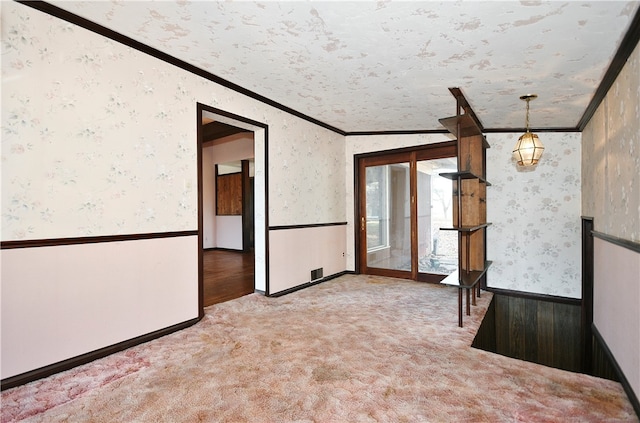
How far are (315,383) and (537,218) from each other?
13.3ft

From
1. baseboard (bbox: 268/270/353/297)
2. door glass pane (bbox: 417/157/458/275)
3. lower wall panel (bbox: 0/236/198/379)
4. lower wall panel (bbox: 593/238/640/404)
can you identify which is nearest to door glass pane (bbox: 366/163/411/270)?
door glass pane (bbox: 417/157/458/275)

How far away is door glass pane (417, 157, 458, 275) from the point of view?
197 inches

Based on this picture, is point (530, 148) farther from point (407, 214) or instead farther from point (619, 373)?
point (619, 373)

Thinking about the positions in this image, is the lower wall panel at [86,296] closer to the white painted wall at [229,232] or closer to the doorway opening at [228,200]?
the doorway opening at [228,200]

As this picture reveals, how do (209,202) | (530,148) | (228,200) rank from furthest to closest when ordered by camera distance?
1. (209,202)
2. (228,200)
3. (530,148)

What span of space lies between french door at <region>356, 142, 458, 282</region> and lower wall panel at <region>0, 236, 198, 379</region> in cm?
325

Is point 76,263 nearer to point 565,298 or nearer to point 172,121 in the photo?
point 172,121

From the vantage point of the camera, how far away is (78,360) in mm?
2279

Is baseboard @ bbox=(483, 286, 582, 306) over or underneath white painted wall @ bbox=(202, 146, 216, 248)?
underneath

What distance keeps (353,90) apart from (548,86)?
1.89 meters

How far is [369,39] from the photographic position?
2498mm

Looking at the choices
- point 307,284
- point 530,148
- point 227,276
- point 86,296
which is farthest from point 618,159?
point 227,276

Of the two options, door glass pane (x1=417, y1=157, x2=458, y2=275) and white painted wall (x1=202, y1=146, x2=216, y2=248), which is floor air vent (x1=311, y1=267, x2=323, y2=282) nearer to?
door glass pane (x1=417, y1=157, x2=458, y2=275)

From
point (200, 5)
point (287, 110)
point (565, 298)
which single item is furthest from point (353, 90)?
point (565, 298)
